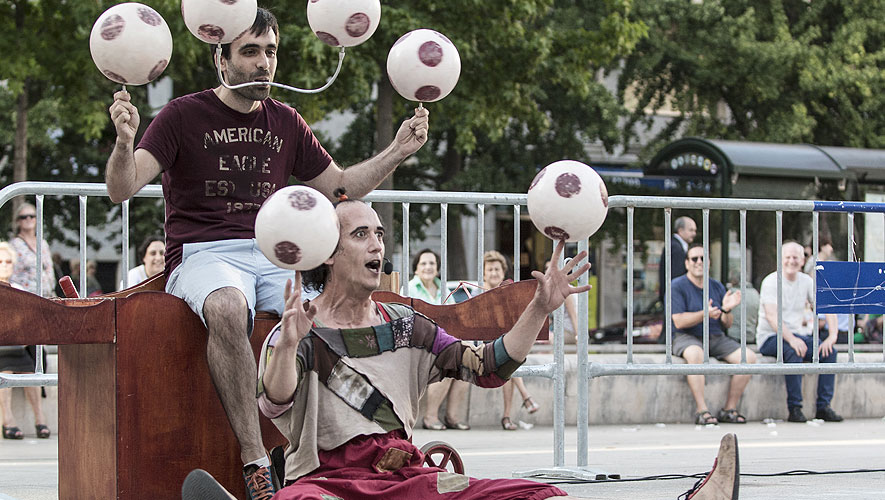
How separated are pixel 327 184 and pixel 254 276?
58 centimetres

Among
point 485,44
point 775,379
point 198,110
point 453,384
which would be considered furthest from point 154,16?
point 485,44

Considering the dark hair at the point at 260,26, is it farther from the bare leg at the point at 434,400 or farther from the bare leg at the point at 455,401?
the bare leg at the point at 455,401

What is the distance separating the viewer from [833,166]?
54.9 ft

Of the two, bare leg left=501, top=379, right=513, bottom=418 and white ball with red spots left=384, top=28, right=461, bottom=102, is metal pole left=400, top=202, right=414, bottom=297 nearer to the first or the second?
white ball with red spots left=384, top=28, right=461, bottom=102

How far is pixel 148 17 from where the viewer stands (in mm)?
4004

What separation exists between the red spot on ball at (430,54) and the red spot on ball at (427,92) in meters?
0.09

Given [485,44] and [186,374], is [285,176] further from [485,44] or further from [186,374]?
[485,44]

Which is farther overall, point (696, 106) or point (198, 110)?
point (696, 106)

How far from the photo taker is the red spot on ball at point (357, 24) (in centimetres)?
443

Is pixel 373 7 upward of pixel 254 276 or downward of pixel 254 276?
upward

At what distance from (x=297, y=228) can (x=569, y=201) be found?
0.83 metres

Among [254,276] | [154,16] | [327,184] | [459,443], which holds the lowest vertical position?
[459,443]

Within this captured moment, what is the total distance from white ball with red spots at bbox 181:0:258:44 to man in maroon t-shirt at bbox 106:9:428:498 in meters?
0.20

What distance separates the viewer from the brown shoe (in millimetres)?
3461
